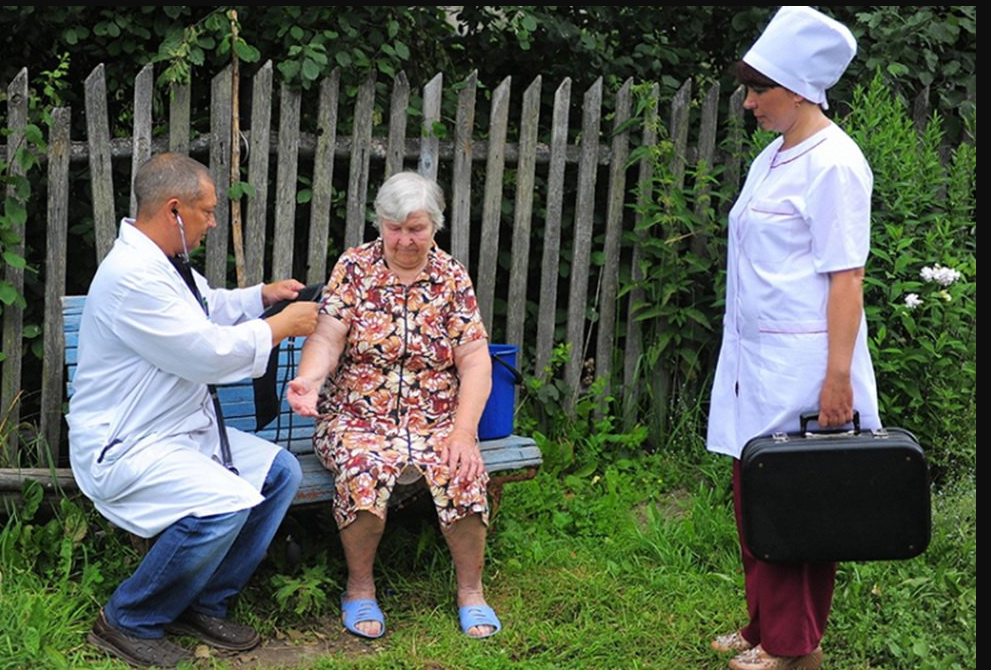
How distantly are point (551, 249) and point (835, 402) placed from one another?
7.14 ft

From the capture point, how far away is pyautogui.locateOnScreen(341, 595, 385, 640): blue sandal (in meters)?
4.14

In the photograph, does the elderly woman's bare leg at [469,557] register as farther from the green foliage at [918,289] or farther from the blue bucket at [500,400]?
the green foliage at [918,289]

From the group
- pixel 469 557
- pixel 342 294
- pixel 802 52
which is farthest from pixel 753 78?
pixel 469 557

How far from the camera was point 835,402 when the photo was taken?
343 centimetres

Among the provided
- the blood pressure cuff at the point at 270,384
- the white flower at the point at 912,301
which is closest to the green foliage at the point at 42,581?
the blood pressure cuff at the point at 270,384

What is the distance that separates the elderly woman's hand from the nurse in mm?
914

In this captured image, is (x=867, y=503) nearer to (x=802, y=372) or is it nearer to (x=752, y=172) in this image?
(x=802, y=372)

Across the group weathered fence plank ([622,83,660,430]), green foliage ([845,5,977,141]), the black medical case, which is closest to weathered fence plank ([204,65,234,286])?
weathered fence plank ([622,83,660,430])

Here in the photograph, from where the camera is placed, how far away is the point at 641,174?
17.9ft

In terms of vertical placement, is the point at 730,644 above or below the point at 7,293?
below

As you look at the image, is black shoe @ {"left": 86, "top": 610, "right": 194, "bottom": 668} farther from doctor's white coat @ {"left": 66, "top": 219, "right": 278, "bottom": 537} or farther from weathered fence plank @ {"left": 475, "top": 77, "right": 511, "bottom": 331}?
weathered fence plank @ {"left": 475, "top": 77, "right": 511, "bottom": 331}

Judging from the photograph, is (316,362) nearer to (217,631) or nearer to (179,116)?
(217,631)

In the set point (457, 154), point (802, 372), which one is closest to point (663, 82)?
point (457, 154)

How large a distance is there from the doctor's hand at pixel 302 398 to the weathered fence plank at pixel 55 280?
3.46 feet
